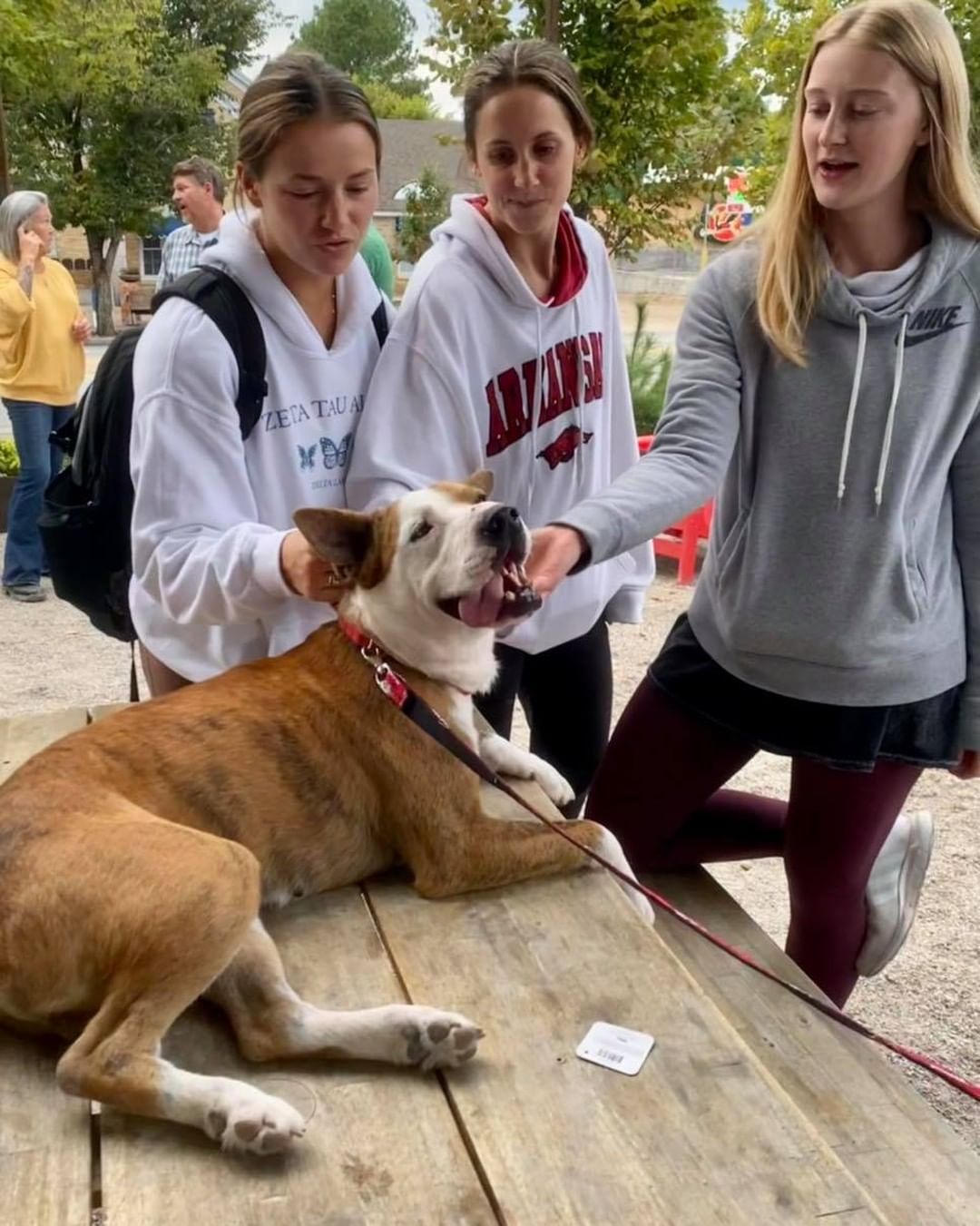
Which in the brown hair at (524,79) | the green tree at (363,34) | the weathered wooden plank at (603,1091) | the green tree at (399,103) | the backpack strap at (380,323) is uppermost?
the green tree at (363,34)

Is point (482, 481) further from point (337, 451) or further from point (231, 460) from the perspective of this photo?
point (231, 460)

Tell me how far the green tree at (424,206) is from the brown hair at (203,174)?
1085cm

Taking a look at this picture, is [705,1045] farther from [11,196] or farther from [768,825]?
[11,196]

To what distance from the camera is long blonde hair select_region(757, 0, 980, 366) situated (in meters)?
2.11

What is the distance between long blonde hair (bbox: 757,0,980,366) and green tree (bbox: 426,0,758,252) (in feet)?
16.5

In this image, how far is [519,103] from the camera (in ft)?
8.02

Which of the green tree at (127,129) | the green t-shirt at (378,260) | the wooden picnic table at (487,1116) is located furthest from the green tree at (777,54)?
the green tree at (127,129)

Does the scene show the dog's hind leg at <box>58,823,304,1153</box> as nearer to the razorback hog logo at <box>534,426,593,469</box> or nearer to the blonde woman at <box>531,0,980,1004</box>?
the blonde woman at <box>531,0,980,1004</box>

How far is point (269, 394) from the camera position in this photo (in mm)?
2232

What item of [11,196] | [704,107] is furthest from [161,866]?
[704,107]

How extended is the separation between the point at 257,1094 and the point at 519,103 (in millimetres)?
2029

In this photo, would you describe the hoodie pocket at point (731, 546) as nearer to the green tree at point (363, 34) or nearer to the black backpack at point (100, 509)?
the black backpack at point (100, 509)

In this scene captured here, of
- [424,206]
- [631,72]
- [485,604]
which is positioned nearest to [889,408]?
[485,604]

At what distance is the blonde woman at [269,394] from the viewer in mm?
2098
